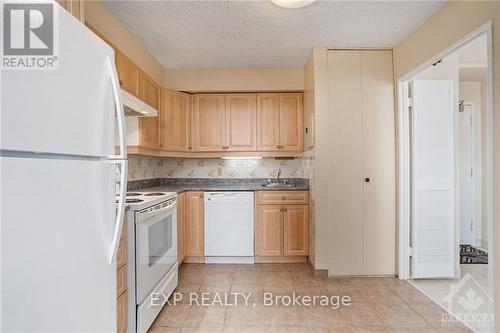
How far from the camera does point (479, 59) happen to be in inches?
132

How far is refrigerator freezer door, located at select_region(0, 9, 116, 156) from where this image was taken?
2.16 feet

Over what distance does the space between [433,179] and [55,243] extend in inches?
128

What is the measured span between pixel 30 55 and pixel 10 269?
0.53 meters

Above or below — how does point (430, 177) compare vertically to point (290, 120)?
below

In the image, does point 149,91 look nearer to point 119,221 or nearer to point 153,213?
point 153,213

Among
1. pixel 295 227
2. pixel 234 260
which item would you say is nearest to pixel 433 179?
pixel 295 227

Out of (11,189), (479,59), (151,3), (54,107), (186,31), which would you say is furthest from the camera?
(479,59)

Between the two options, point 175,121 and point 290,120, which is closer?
point 175,121

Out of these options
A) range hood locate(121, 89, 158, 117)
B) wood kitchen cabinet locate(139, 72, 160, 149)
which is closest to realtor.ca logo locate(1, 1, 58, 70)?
range hood locate(121, 89, 158, 117)

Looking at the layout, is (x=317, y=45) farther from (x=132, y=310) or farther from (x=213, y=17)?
(x=132, y=310)

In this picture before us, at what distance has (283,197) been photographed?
136 inches

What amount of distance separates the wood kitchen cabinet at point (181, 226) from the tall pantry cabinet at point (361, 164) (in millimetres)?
1733

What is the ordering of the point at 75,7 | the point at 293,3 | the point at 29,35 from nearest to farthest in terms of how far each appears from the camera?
the point at 29,35, the point at 75,7, the point at 293,3

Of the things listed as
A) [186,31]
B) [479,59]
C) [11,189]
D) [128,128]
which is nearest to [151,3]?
A: [186,31]
